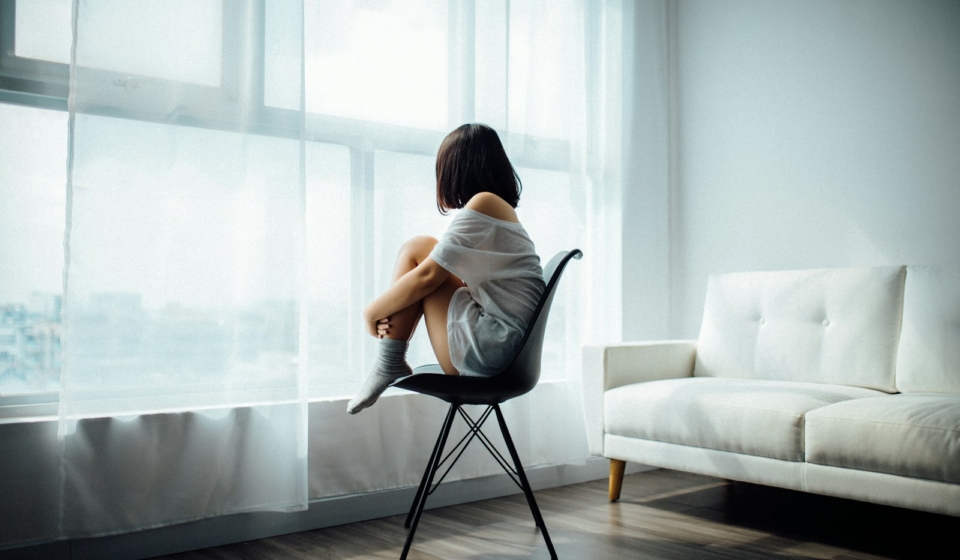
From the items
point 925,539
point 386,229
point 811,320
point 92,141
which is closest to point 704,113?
point 811,320

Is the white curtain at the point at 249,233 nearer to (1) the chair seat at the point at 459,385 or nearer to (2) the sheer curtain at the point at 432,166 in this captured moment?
(2) the sheer curtain at the point at 432,166

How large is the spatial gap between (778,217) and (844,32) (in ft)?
2.51

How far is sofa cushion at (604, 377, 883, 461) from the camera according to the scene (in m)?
2.12

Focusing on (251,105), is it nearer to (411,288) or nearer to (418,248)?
(418,248)

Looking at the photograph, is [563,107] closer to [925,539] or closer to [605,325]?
[605,325]

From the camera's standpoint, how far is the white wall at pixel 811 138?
2.67 meters

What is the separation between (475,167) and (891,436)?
1284 mm

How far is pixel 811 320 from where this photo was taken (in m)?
2.65

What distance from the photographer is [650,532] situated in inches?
88.9

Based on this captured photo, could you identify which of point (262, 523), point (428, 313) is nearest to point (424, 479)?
point (428, 313)

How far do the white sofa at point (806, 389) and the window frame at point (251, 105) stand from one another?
0.93m

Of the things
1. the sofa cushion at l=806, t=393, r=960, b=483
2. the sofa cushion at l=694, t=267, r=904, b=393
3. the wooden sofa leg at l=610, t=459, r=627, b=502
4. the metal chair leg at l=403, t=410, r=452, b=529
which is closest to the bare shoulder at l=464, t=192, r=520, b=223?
the metal chair leg at l=403, t=410, r=452, b=529

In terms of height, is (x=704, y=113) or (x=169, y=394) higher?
(x=704, y=113)

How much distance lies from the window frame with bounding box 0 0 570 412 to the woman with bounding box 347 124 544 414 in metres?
0.56
